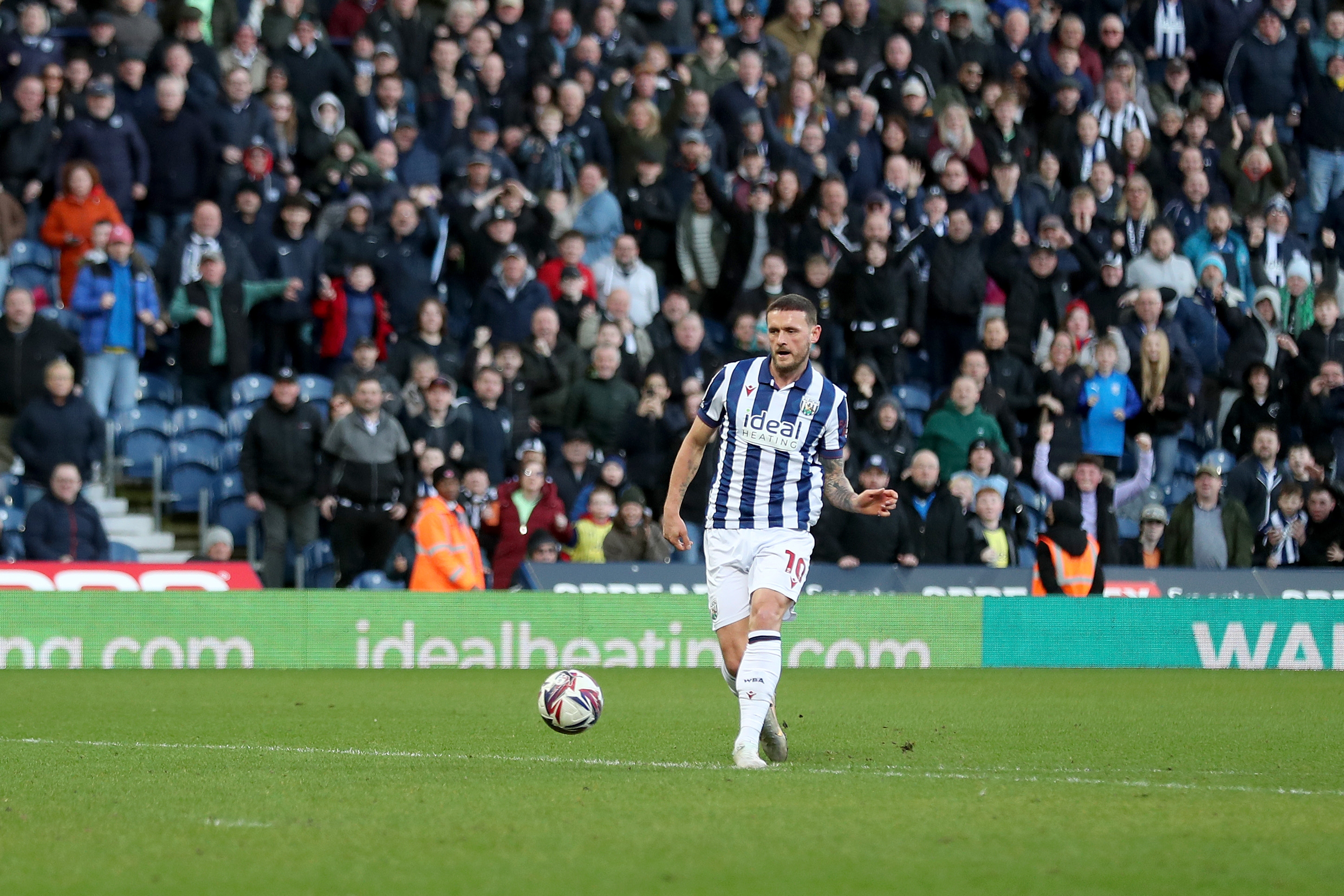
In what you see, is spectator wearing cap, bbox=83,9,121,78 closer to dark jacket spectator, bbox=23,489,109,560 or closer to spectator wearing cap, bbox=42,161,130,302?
spectator wearing cap, bbox=42,161,130,302

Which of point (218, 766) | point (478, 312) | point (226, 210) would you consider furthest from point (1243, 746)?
point (226, 210)

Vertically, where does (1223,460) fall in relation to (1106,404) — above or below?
below

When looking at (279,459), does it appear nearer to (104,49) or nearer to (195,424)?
(195,424)

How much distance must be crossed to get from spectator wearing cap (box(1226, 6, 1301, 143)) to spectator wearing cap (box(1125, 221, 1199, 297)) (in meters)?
4.43

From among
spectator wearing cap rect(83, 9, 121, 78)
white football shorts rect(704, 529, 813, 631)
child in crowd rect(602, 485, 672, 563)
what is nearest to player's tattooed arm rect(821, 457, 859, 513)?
white football shorts rect(704, 529, 813, 631)

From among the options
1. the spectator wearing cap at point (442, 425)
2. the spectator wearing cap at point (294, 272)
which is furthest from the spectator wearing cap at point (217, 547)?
the spectator wearing cap at point (294, 272)

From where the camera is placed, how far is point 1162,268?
2045cm

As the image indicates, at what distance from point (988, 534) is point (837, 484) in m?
9.09

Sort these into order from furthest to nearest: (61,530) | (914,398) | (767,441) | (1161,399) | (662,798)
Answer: (914,398)
(1161,399)
(61,530)
(767,441)
(662,798)

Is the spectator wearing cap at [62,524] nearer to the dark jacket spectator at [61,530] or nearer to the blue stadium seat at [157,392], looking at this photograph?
the dark jacket spectator at [61,530]

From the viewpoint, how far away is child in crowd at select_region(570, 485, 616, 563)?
16.9 metres

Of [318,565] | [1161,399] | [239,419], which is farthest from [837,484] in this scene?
[1161,399]

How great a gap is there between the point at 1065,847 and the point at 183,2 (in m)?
15.7

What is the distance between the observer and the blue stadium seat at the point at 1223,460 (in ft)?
64.4
